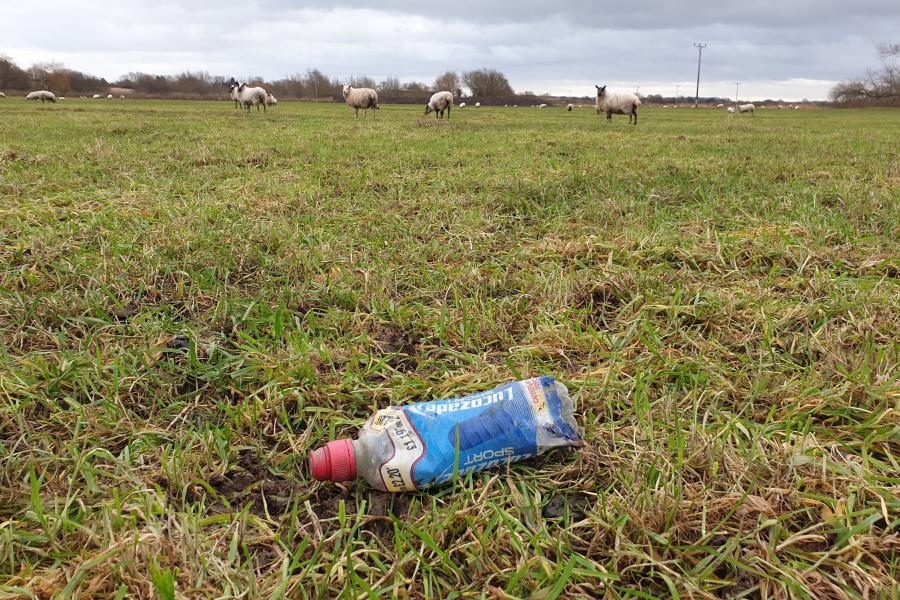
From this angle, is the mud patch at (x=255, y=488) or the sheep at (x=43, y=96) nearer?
the mud patch at (x=255, y=488)

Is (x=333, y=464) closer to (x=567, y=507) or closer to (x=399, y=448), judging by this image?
(x=399, y=448)

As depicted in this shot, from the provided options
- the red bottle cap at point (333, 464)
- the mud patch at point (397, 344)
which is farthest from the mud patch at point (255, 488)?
the mud patch at point (397, 344)

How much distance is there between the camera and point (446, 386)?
1.98 m

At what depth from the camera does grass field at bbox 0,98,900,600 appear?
124 centimetres

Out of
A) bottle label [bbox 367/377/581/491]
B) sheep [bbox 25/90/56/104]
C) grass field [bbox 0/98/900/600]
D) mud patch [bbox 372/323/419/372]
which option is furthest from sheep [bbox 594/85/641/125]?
sheep [bbox 25/90/56/104]

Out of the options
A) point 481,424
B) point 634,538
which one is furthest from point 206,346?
point 634,538

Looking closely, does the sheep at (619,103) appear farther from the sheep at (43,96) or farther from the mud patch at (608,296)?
the sheep at (43,96)

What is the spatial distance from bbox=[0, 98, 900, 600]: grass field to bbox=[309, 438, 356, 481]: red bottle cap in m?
0.06

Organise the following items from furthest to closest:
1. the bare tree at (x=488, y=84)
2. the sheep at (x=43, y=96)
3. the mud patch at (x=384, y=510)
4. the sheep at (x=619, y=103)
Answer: the bare tree at (x=488, y=84) < the sheep at (x=43, y=96) < the sheep at (x=619, y=103) < the mud patch at (x=384, y=510)

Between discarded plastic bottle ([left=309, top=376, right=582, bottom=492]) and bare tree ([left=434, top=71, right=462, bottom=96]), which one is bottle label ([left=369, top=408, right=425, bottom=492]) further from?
bare tree ([left=434, top=71, right=462, bottom=96])

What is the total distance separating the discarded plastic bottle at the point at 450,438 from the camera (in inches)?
59.2

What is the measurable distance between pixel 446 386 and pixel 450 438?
396 mm

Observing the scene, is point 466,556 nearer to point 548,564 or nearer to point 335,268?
point 548,564

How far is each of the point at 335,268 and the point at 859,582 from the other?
8.49ft
